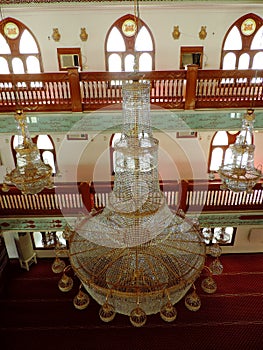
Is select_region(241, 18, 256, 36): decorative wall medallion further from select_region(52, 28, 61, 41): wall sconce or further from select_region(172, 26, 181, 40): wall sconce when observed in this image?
select_region(52, 28, 61, 41): wall sconce

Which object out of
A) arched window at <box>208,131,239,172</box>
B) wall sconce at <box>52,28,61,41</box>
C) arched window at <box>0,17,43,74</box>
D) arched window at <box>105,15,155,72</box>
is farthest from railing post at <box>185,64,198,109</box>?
arched window at <box>0,17,43,74</box>

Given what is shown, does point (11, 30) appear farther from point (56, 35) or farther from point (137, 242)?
point (137, 242)

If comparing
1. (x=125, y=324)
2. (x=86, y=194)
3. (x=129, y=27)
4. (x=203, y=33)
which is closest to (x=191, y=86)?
(x=203, y=33)

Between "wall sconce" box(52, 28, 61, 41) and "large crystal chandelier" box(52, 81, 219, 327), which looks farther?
"wall sconce" box(52, 28, 61, 41)

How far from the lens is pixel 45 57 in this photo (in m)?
10.0

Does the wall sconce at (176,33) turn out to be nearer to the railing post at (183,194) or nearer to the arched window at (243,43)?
the arched window at (243,43)

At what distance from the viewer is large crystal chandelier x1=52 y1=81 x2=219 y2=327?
15.7ft

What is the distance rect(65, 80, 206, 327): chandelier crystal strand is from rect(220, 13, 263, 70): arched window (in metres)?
6.49

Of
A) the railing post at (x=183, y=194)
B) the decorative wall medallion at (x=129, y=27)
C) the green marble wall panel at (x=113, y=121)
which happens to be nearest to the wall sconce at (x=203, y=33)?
the decorative wall medallion at (x=129, y=27)

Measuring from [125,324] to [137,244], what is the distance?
210 inches

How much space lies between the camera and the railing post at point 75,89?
7.89 metres

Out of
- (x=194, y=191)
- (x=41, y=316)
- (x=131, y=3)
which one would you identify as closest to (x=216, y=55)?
(x=131, y=3)

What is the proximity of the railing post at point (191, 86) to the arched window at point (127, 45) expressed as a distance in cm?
249

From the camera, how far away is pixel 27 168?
6.95 metres
